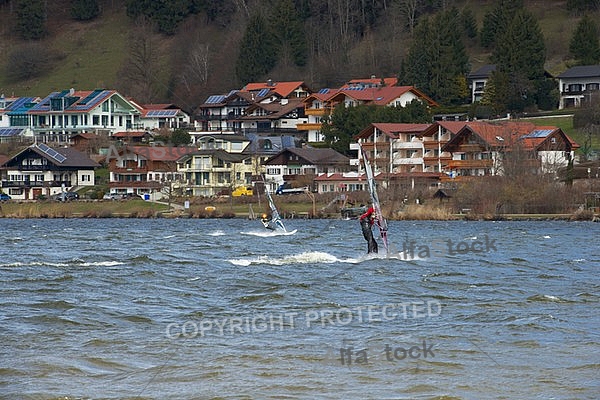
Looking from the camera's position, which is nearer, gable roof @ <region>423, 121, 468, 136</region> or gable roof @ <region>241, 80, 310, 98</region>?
gable roof @ <region>423, 121, 468, 136</region>

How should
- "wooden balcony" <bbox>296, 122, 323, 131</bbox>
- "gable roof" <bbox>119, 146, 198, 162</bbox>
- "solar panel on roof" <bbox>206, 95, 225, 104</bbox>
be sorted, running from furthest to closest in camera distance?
"solar panel on roof" <bbox>206, 95, 225, 104</bbox>, "wooden balcony" <bbox>296, 122, 323, 131</bbox>, "gable roof" <bbox>119, 146, 198, 162</bbox>

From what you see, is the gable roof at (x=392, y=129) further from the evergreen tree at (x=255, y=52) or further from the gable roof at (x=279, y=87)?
the evergreen tree at (x=255, y=52)

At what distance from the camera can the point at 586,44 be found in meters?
92.4

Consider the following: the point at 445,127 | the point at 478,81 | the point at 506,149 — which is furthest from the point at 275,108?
the point at 506,149

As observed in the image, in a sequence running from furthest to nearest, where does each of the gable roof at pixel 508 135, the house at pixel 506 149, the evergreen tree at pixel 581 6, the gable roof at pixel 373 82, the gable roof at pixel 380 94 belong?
the evergreen tree at pixel 581 6 < the gable roof at pixel 373 82 < the gable roof at pixel 380 94 < the gable roof at pixel 508 135 < the house at pixel 506 149

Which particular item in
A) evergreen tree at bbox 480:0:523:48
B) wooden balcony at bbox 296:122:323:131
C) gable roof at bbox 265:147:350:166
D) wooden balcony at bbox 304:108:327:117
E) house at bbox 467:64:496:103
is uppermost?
evergreen tree at bbox 480:0:523:48

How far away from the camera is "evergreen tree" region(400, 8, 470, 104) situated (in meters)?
89.8

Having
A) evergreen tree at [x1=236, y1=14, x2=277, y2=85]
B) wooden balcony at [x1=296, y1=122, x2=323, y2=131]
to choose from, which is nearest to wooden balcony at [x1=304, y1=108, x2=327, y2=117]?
wooden balcony at [x1=296, y1=122, x2=323, y2=131]

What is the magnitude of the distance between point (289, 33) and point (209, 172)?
33.2 metres

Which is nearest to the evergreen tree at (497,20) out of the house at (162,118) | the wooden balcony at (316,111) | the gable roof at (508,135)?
the wooden balcony at (316,111)

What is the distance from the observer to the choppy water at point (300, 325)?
1421 centimetres

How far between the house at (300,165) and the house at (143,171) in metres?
6.46

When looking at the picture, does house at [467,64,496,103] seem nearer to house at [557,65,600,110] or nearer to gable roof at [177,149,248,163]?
house at [557,65,600,110]

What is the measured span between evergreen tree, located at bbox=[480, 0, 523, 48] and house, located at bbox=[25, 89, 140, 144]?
102 feet
